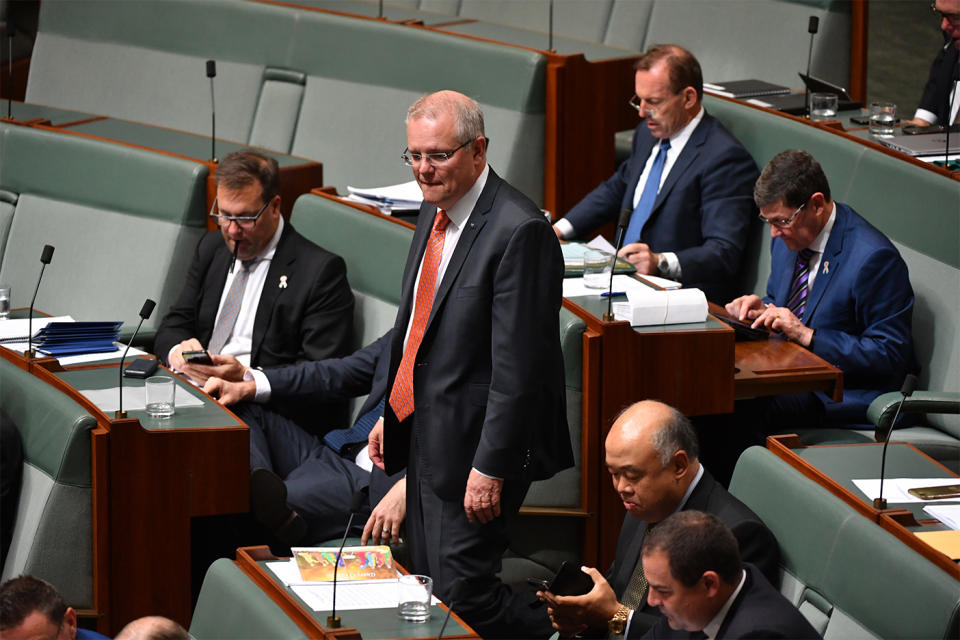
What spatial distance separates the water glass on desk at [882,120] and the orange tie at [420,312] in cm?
152

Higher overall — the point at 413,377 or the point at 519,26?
the point at 519,26

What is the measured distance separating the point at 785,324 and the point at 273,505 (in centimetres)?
112

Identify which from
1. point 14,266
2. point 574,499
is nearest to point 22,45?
point 14,266

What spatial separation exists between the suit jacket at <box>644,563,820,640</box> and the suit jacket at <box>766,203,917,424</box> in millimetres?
1124

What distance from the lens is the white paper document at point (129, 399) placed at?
269 cm

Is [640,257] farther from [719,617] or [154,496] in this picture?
[719,617]

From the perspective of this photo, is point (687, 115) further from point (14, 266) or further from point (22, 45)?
point (22, 45)

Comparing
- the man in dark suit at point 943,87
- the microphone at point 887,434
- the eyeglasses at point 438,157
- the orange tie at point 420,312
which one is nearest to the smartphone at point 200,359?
the orange tie at point 420,312

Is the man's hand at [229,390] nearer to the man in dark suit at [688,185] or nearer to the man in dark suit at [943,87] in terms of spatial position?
the man in dark suit at [688,185]

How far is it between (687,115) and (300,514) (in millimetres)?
1450

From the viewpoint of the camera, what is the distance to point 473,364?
2.29 metres

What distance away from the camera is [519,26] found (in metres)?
4.91

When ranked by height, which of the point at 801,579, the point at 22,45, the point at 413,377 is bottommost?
the point at 801,579

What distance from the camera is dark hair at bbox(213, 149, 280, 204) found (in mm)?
3195
